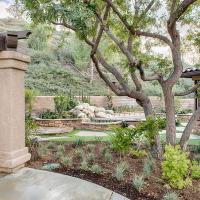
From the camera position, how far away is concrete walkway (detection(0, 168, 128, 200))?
4148mm

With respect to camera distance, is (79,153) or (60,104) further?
(60,104)

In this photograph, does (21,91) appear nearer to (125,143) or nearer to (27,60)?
(27,60)

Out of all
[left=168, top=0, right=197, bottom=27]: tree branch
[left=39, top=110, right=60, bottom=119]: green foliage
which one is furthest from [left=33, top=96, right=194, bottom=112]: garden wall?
[left=168, top=0, right=197, bottom=27]: tree branch

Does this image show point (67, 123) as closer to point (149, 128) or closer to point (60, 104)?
point (60, 104)

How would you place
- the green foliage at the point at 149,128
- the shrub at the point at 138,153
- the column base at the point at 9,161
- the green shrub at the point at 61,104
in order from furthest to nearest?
the green shrub at the point at 61,104
the shrub at the point at 138,153
the green foliage at the point at 149,128
the column base at the point at 9,161

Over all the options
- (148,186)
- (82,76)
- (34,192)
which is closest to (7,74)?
(34,192)

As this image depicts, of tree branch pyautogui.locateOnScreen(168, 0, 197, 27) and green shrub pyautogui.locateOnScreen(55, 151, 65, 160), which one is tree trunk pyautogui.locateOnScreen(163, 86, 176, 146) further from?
green shrub pyautogui.locateOnScreen(55, 151, 65, 160)

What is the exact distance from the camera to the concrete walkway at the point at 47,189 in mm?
4148

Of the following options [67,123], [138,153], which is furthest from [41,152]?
[67,123]

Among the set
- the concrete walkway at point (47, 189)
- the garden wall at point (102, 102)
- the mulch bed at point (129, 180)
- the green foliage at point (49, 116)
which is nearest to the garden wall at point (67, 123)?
the green foliage at point (49, 116)

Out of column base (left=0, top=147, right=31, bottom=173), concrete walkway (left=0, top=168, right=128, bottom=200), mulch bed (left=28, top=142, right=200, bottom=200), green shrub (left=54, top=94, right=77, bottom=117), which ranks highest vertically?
green shrub (left=54, top=94, right=77, bottom=117)

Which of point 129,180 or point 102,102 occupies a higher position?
point 102,102

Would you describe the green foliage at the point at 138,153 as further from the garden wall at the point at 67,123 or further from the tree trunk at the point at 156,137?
the garden wall at the point at 67,123

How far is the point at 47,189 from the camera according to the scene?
4.40m
